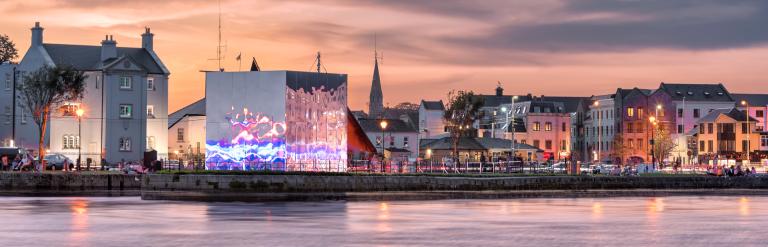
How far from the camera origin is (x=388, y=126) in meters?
182

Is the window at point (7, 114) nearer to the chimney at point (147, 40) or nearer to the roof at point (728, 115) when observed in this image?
the chimney at point (147, 40)

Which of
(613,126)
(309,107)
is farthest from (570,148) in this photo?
(309,107)

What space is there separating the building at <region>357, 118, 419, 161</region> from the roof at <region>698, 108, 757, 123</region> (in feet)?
133

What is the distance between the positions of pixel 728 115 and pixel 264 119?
113m

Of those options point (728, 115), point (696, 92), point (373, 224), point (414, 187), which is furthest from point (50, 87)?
point (696, 92)

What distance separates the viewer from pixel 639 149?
17912cm

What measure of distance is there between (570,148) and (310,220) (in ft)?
516

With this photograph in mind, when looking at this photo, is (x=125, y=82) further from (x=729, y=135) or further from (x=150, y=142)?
(x=729, y=135)

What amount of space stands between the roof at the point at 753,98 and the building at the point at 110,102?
104 m

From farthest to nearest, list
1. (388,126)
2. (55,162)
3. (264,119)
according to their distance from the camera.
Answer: (388,126) → (55,162) → (264,119)

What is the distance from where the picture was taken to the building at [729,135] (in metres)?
169

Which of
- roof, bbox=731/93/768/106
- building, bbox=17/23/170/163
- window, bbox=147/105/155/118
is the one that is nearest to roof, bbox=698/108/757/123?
roof, bbox=731/93/768/106

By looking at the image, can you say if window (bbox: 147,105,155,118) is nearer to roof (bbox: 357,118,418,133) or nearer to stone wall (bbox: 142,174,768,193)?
stone wall (bbox: 142,174,768,193)

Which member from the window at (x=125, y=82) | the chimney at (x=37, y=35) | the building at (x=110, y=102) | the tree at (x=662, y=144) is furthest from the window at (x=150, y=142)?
the tree at (x=662, y=144)
